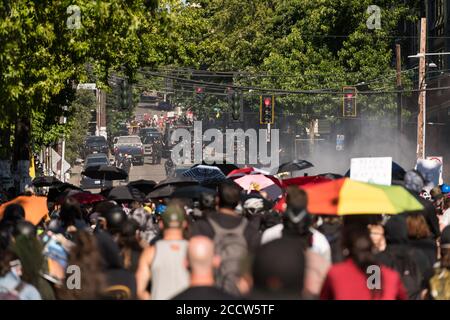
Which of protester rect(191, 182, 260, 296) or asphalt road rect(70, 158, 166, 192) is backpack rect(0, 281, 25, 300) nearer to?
protester rect(191, 182, 260, 296)

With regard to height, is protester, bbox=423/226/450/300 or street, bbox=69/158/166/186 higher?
protester, bbox=423/226/450/300

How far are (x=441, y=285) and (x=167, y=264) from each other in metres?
2.26

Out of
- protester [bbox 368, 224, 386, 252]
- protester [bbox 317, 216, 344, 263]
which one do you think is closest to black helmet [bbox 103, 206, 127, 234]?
protester [bbox 317, 216, 344, 263]

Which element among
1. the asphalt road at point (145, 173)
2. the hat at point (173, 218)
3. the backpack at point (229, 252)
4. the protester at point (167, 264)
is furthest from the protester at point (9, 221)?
the asphalt road at point (145, 173)

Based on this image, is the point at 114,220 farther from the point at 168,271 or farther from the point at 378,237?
the point at 378,237

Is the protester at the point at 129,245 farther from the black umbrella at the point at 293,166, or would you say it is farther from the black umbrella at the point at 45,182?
the black umbrella at the point at 45,182

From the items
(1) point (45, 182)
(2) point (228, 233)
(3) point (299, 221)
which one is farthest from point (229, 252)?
(1) point (45, 182)

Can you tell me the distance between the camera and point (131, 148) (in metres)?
72.7

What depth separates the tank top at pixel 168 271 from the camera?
8969 mm

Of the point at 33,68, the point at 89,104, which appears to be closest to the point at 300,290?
the point at 33,68

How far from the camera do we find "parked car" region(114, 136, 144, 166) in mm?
71250

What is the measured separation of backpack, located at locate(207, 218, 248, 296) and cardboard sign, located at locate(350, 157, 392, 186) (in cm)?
549

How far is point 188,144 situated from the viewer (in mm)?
80312
